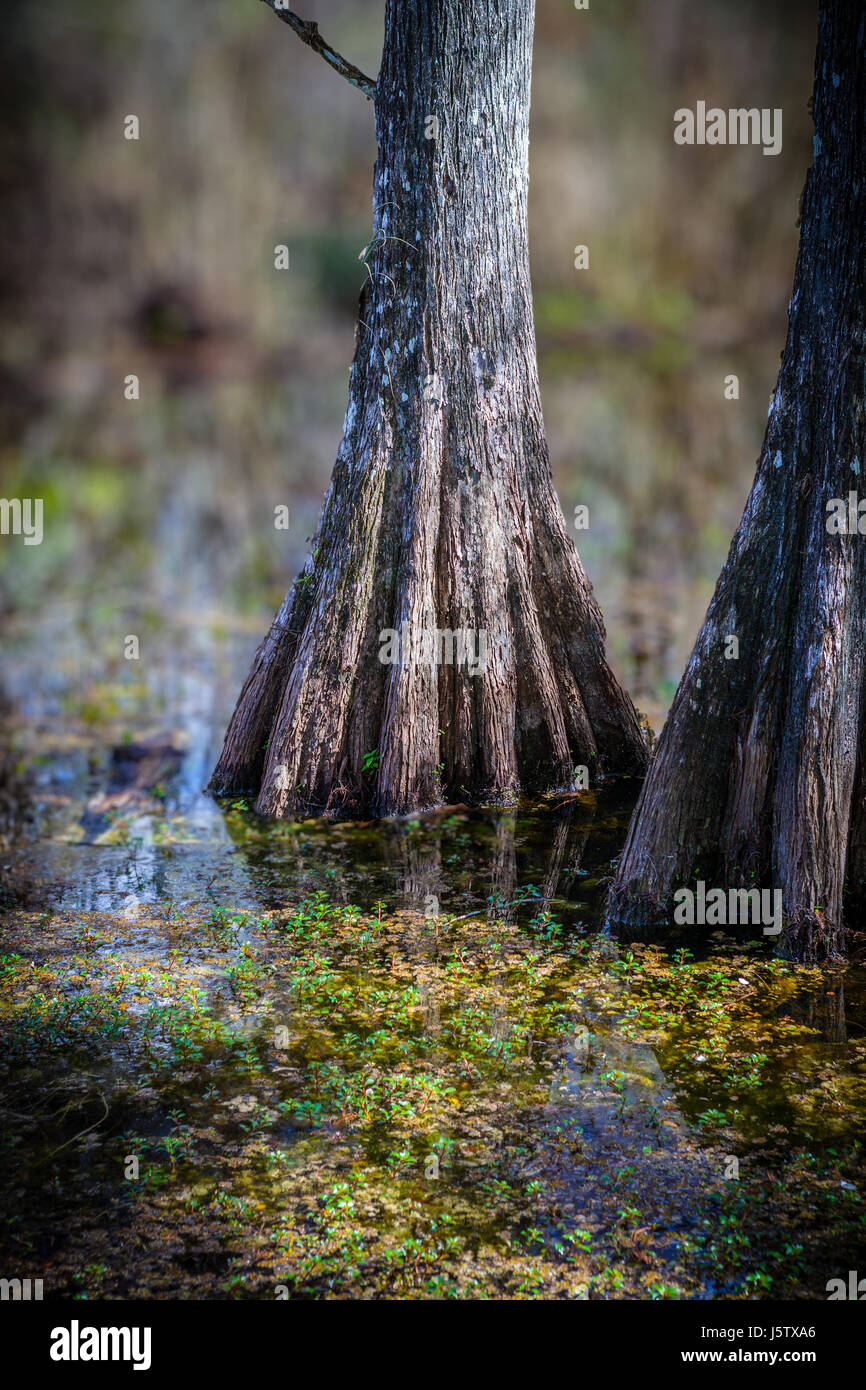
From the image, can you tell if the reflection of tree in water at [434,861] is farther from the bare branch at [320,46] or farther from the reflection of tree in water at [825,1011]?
the bare branch at [320,46]

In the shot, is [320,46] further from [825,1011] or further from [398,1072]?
[825,1011]

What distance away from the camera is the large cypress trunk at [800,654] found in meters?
4.54

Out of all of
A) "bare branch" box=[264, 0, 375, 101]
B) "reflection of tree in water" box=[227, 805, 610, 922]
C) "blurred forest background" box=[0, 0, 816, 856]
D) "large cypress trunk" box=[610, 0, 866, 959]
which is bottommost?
"reflection of tree in water" box=[227, 805, 610, 922]

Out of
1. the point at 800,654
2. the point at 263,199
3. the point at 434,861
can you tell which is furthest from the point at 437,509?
the point at 263,199

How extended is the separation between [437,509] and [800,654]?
231cm

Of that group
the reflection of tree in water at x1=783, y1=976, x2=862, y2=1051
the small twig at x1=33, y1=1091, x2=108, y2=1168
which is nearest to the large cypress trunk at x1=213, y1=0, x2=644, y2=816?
the reflection of tree in water at x1=783, y1=976, x2=862, y2=1051

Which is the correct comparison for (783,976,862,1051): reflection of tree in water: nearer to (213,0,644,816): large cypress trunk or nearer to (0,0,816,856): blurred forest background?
(213,0,644,816): large cypress trunk

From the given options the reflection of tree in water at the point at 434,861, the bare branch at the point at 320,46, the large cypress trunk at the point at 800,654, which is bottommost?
the reflection of tree in water at the point at 434,861

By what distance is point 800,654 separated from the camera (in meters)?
4.66

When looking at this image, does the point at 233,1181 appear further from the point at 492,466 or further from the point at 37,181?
the point at 37,181

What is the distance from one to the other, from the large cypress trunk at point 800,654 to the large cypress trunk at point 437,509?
5.30 feet

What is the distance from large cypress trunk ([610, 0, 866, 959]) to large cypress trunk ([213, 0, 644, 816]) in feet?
5.30

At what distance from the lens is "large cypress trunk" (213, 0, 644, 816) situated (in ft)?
20.1

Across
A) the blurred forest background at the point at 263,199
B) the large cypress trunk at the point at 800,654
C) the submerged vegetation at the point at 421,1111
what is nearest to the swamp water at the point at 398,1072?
the submerged vegetation at the point at 421,1111
